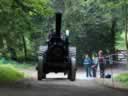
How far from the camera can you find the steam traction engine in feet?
80.1

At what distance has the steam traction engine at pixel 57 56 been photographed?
24.4 meters

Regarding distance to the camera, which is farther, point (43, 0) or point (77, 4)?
point (77, 4)

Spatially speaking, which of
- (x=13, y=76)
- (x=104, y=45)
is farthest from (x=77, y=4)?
(x=13, y=76)

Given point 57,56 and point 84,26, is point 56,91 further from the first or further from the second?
point 84,26

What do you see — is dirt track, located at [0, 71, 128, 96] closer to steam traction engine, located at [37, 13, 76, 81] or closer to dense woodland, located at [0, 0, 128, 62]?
steam traction engine, located at [37, 13, 76, 81]

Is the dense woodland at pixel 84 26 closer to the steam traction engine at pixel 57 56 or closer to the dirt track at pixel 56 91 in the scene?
the steam traction engine at pixel 57 56

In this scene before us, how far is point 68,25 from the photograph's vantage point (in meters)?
47.8

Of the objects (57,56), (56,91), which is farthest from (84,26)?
(56,91)

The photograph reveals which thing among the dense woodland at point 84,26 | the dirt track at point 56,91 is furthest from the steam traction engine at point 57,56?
the dense woodland at point 84,26

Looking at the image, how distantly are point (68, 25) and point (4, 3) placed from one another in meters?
24.2

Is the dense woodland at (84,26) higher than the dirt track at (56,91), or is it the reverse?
the dense woodland at (84,26)

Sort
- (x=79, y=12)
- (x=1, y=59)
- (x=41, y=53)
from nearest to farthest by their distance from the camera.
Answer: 1. (x=41, y=53)
2. (x=1, y=59)
3. (x=79, y=12)

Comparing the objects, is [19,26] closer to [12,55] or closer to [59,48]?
[59,48]

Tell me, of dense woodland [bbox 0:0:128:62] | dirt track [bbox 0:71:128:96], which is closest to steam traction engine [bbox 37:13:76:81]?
dirt track [bbox 0:71:128:96]
